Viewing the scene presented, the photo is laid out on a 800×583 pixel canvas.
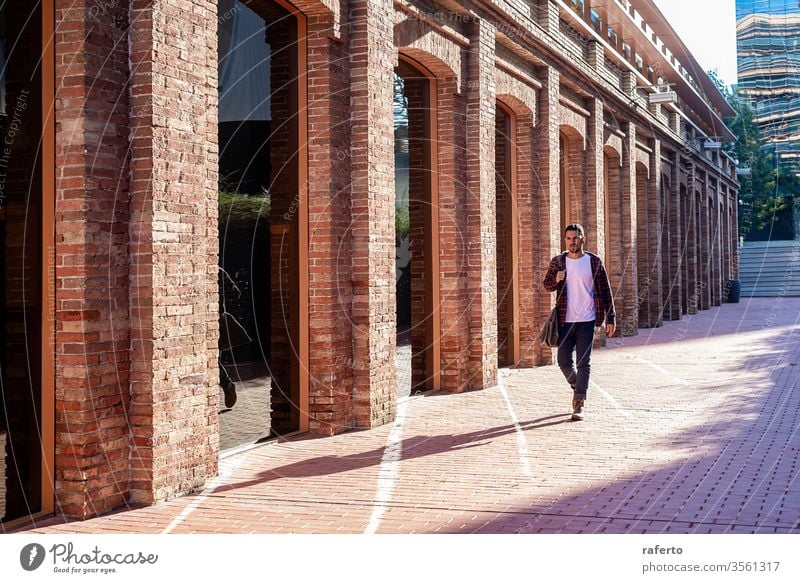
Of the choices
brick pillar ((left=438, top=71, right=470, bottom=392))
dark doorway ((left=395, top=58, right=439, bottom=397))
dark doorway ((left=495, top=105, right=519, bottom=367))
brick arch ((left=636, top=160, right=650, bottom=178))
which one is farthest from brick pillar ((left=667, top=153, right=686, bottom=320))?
dark doorway ((left=395, top=58, right=439, bottom=397))

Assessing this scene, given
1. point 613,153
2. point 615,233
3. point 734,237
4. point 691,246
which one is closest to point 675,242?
point 691,246

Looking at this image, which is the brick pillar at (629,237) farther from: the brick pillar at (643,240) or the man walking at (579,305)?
the man walking at (579,305)

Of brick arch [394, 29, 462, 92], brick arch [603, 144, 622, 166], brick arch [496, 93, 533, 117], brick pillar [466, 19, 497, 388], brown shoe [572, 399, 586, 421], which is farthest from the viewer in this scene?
brick arch [603, 144, 622, 166]

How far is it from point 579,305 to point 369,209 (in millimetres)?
2406

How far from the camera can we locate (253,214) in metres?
8.58

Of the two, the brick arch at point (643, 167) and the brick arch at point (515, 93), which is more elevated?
the brick arch at point (515, 93)

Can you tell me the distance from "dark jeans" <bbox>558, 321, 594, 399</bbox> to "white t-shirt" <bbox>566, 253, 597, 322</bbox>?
8cm

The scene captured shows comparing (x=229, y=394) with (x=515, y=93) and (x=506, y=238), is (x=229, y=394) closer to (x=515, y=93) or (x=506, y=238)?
(x=506, y=238)

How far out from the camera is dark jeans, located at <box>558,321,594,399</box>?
9734 mm

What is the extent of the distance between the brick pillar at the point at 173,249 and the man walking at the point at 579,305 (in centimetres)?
415

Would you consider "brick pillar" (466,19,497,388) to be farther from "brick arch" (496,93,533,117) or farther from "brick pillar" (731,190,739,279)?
"brick pillar" (731,190,739,279)

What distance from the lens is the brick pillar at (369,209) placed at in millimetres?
9523

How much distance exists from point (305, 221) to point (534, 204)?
7.43m

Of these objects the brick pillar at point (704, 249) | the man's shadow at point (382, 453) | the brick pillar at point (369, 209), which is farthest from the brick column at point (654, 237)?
the brick pillar at point (369, 209)
